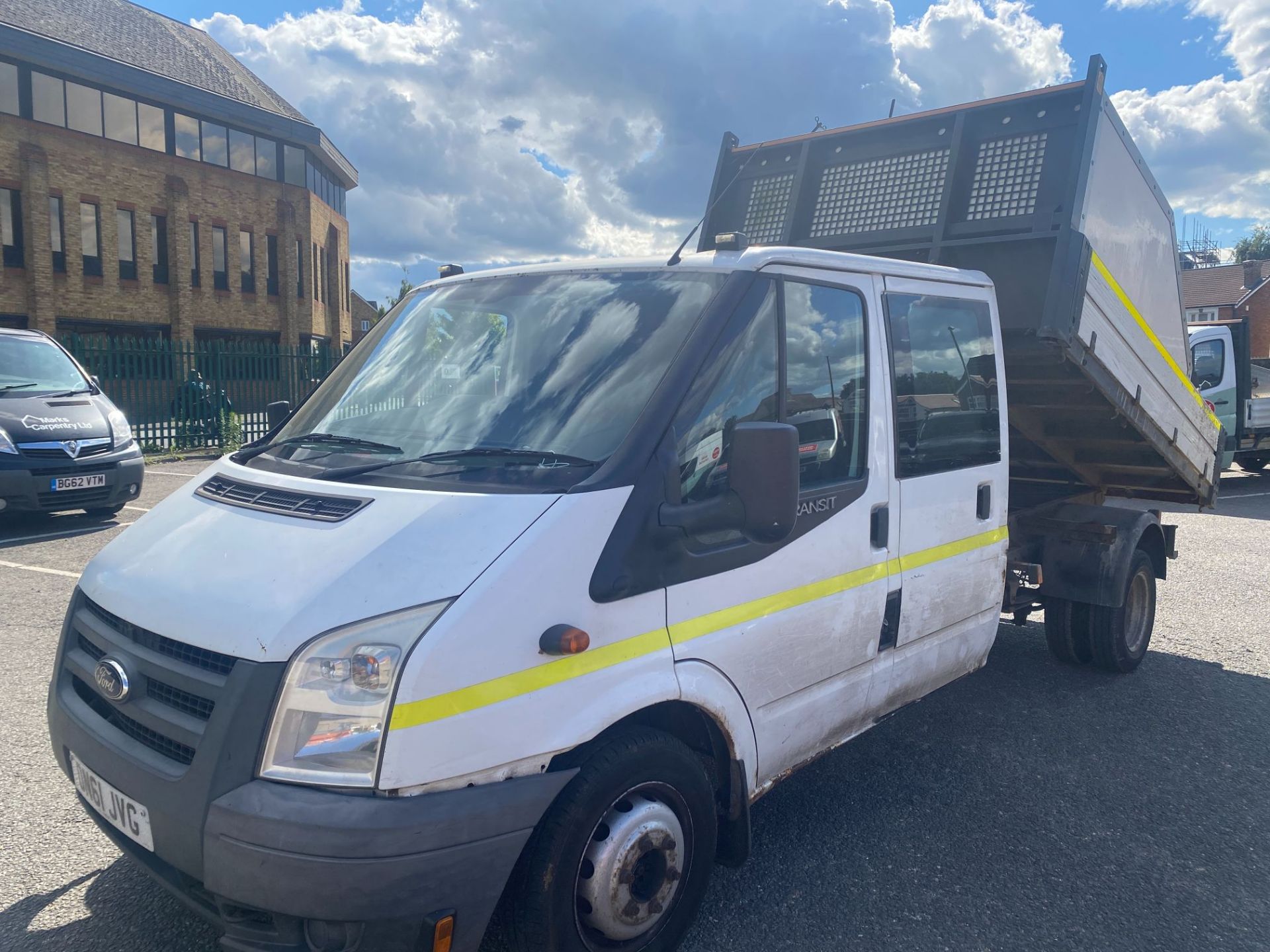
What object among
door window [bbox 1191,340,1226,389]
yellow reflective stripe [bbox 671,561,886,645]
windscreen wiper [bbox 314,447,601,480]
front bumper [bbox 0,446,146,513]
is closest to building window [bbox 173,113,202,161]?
front bumper [bbox 0,446,146,513]

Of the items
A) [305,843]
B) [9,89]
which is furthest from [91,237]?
[305,843]

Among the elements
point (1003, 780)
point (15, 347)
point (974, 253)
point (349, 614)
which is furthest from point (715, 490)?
point (15, 347)

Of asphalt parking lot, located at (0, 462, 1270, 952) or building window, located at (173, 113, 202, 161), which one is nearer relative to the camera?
asphalt parking lot, located at (0, 462, 1270, 952)

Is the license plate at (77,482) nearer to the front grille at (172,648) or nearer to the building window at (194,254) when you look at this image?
the front grille at (172,648)

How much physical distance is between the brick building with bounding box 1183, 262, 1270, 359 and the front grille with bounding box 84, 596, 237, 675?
153 ft

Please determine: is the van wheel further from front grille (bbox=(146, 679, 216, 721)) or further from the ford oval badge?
the ford oval badge

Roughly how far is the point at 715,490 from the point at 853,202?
3.43 m

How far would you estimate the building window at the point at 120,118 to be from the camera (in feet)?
99.0

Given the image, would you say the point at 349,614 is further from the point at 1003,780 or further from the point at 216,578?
the point at 1003,780

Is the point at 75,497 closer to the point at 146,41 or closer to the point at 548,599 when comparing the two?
the point at 548,599

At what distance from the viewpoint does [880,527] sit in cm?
351

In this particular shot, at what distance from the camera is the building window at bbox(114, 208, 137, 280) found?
101 ft

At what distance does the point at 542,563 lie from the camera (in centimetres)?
237

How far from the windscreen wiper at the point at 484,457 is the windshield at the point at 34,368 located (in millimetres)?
7521
